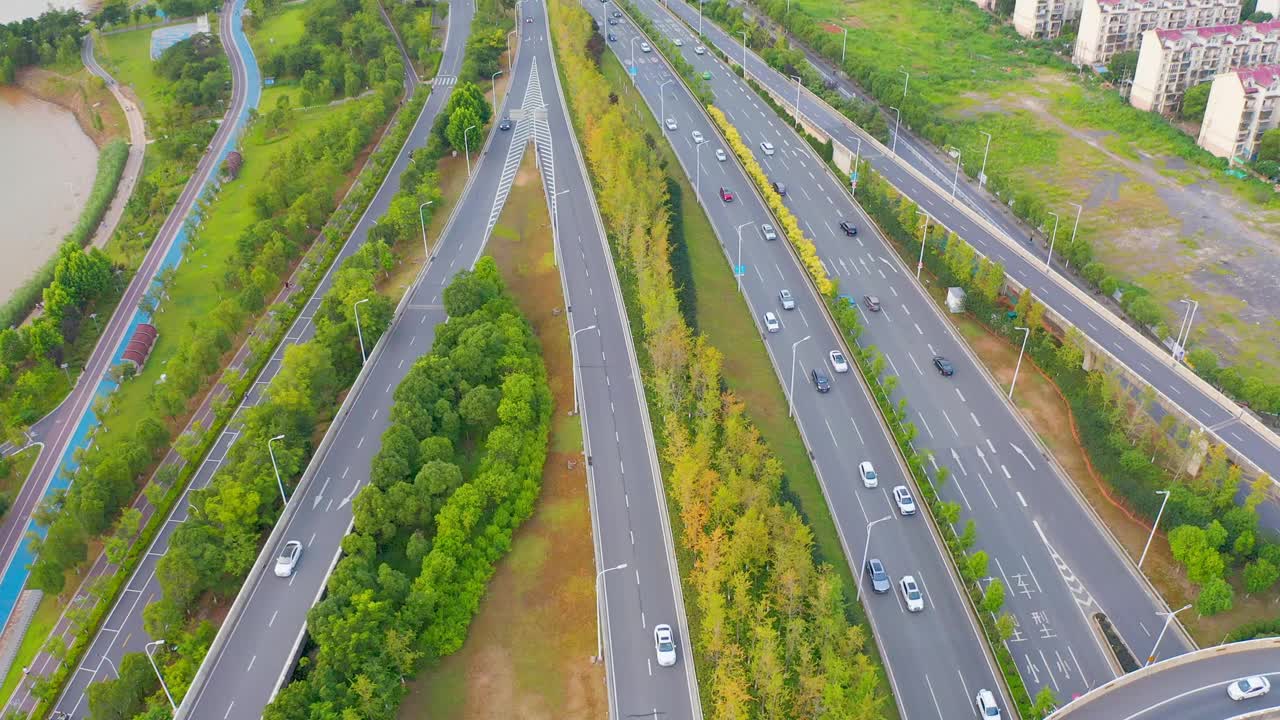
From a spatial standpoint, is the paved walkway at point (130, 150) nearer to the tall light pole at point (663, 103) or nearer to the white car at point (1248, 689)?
the tall light pole at point (663, 103)

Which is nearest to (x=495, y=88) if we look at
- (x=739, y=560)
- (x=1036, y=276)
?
(x=1036, y=276)

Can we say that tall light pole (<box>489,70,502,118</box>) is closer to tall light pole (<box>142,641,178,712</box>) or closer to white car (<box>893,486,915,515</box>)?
white car (<box>893,486,915,515</box>)

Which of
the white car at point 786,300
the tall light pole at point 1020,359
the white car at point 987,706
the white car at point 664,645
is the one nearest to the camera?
the white car at point 987,706

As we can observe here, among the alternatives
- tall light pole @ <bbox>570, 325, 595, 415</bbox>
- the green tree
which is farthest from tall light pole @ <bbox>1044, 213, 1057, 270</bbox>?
tall light pole @ <bbox>570, 325, 595, 415</bbox>

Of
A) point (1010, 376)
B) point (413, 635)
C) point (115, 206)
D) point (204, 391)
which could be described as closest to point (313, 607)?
point (413, 635)

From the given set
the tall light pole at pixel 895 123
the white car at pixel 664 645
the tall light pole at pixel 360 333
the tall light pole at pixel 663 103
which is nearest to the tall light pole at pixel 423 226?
the tall light pole at pixel 360 333

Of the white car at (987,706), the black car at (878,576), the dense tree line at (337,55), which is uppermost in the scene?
the dense tree line at (337,55)

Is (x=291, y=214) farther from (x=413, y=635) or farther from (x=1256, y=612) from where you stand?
(x=1256, y=612)
